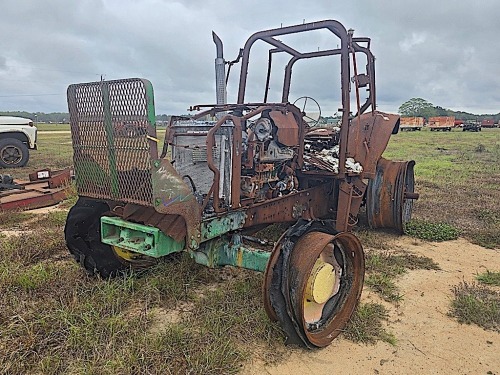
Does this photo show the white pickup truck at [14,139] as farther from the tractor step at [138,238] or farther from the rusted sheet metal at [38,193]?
the tractor step at [138,238]

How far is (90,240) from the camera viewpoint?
386cm

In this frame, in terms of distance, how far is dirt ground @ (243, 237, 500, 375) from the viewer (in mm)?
2818

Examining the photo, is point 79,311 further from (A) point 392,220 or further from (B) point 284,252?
(A) point 392,220

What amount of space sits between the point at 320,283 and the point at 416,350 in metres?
0.81

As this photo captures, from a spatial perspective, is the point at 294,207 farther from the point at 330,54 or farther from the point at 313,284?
the point at 330,54

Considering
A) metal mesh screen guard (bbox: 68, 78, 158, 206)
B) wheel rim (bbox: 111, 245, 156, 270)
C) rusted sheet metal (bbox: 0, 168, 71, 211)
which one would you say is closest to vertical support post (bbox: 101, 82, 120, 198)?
metal mesh screen guard (bbox: 68, 78, 158, 206)

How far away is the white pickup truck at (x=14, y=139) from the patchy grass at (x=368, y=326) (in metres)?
11.2

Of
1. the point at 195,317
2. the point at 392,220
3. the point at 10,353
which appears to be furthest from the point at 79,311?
the point at 392,220

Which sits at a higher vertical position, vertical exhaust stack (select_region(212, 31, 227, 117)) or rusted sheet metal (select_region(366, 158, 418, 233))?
vertical exhaust stack (select_region(212, 31, 227, 117))

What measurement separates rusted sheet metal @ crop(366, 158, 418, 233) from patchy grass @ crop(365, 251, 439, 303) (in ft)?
2.43

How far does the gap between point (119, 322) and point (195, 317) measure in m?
0.57

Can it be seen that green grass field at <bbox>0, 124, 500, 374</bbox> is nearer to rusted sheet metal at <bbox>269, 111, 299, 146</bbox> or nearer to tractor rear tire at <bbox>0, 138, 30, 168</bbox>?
rusted sheet metal at <bbox>269, 111, 299, 146</bbox>

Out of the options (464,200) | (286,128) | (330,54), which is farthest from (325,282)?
(464,200)

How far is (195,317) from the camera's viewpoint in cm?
329
